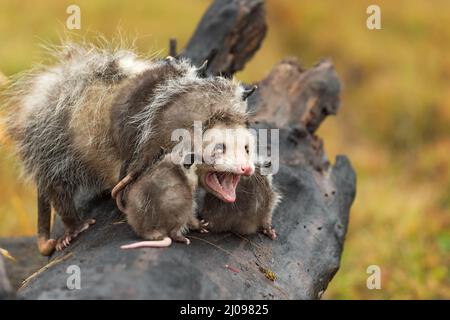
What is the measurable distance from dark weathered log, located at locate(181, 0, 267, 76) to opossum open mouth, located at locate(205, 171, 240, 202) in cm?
159

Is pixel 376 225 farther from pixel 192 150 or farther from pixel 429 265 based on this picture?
pixel 192 150

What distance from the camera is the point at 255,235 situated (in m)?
3.61

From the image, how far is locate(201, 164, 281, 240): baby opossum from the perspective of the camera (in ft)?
11.4

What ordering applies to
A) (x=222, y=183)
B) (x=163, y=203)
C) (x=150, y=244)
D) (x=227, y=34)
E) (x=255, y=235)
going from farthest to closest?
(x=227, y=34)
(x=255, y=235)
(x=222, y=183)
(x=163, y=203)
(x=150, y=244)

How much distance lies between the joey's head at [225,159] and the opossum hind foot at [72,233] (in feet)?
2.16

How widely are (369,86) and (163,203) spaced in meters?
6.51

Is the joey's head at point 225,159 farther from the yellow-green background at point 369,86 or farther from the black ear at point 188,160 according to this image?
the yellow-green background at point 369,86

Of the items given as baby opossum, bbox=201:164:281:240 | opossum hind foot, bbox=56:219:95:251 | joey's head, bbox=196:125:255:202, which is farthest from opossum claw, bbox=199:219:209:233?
opossum hind foot, bbox=56:219:95:251

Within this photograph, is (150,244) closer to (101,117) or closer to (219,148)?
(219,148)

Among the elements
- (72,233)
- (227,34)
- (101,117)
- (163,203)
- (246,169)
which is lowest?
(72,233)

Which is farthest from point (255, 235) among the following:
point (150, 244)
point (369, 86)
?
point (369, 86)

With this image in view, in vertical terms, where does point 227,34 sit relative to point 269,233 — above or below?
above

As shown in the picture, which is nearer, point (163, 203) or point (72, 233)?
point (163, 203)
